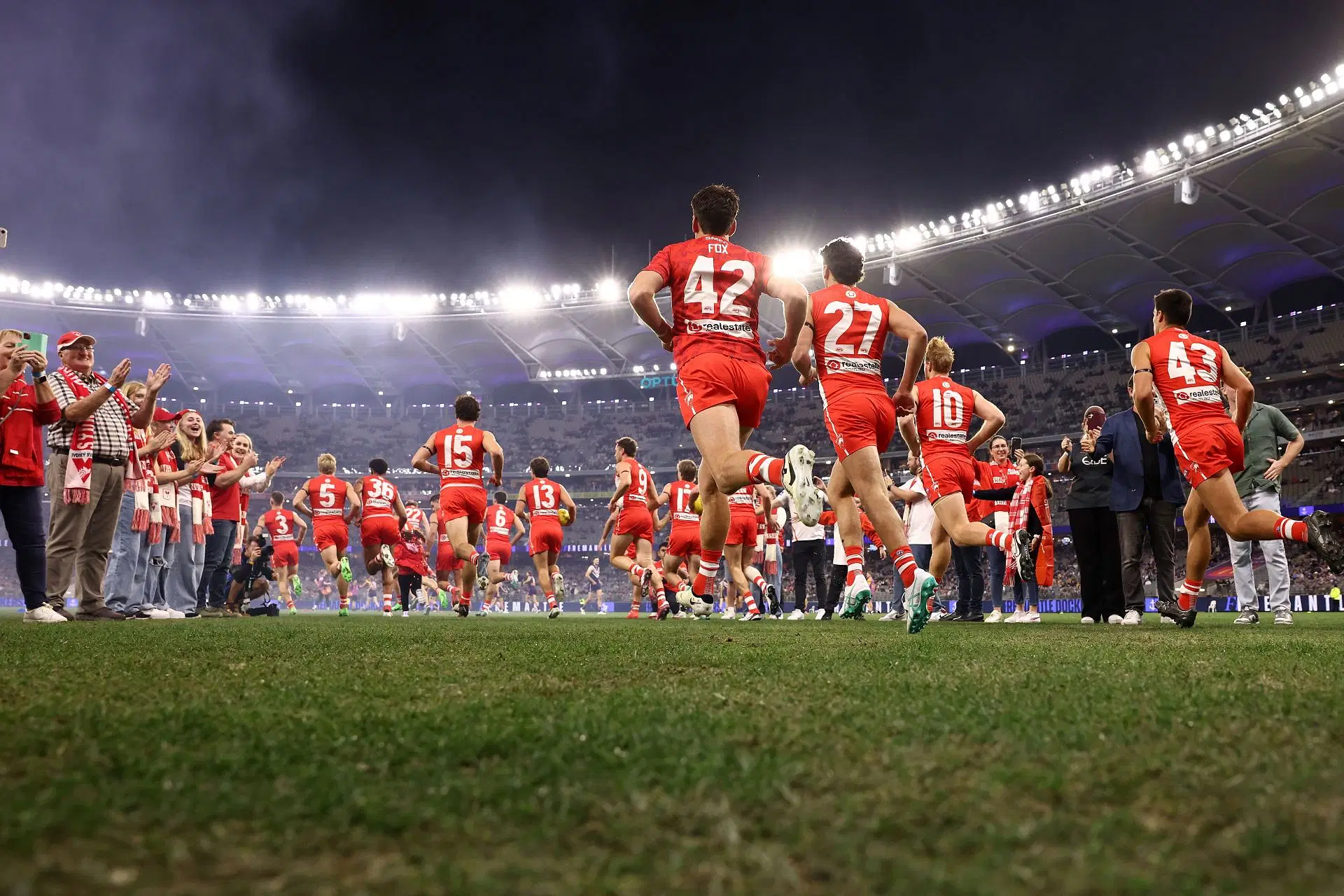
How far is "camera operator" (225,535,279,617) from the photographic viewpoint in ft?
42.2

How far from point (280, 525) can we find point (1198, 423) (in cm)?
1573

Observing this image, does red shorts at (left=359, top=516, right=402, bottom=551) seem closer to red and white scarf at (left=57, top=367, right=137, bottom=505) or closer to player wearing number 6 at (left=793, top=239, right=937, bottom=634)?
red and white scarf at (left=57, top=367, right=137, bottom=505)

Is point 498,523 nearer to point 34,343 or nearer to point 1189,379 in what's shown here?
point 34,343

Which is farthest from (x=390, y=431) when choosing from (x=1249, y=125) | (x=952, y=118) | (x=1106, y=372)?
(x=1249, y=125)

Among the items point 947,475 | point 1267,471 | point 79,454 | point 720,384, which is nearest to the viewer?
point 720,384

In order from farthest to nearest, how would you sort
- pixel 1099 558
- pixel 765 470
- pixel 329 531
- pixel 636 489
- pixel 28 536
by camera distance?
pixel 329 531 → pixel 636 489 → pixel 1099 558 → pixel 28 536 → pixel 765 470

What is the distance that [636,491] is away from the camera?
41.1ft

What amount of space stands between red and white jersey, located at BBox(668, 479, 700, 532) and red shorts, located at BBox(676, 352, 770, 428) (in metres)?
6.13

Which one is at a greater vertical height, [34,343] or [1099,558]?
[34,343]

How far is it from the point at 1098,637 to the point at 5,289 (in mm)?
43344

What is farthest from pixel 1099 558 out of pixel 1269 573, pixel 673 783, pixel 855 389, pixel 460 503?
pixel 673 783

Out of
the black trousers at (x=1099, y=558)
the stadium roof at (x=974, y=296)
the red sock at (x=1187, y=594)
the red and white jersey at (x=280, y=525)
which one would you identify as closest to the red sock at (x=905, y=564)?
the red sock at (x=1187, y=594)

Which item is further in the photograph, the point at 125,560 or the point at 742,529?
the point at 742,529

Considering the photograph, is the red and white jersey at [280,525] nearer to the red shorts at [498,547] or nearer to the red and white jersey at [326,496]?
the red and white jersey at [326,496]
